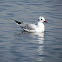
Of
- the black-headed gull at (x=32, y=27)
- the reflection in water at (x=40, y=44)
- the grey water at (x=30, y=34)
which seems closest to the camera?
the reflection in water at (x=40, y=44)

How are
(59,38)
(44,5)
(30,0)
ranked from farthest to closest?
(30,0) < (44,5) < (59,38)

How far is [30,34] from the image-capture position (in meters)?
19.3

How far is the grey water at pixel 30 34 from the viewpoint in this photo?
50.5 feet

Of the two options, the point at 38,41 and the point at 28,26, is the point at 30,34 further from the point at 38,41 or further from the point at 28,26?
the point at 38,41

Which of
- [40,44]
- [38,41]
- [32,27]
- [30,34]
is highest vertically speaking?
[32,27]

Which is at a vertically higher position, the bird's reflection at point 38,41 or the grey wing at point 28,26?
the grey wing at point 28,26

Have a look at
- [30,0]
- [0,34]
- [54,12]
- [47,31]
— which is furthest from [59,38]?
[30,0]

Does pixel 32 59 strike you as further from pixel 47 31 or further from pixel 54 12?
pixel 54 12

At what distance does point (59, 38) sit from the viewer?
18.1 meters

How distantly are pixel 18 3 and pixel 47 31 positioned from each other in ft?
22.9

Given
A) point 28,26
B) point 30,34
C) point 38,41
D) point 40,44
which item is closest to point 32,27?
point 28,26

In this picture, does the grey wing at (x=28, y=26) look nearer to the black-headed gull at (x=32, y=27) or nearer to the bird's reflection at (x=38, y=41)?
the black-headed gull at (x=32, y=27)

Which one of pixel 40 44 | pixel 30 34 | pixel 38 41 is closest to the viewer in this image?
pixel 40 44

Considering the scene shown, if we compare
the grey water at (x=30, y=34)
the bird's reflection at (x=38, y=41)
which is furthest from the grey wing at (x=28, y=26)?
the bird's reflection at (x=38, y=41)
